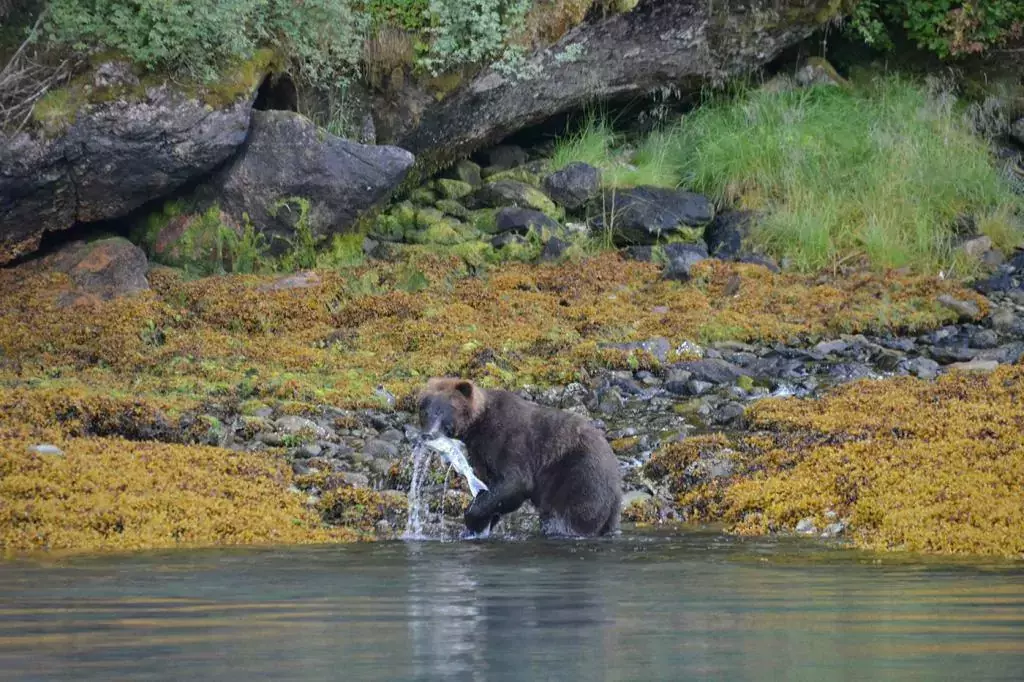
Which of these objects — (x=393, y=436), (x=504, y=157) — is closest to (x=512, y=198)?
(x=504, y=157)

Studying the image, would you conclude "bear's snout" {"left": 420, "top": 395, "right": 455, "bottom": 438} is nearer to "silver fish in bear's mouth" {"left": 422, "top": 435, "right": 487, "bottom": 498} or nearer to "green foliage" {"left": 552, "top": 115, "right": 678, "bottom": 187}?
"silver fish in bear's mouth" {"left": 422, "top": 435, "right": 487, "bottom": 498}

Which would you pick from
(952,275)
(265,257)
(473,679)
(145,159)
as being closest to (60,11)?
(145,159)

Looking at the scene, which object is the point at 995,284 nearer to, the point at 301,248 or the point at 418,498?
the point at 301,248

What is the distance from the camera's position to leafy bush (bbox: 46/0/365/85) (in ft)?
52.7

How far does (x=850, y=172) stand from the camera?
2011 cm

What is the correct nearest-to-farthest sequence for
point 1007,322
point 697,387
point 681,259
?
point 697,387 → point 1007,322 → point 681,259

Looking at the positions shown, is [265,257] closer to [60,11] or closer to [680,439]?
[60,11]

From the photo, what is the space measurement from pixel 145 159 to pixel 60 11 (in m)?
1.94

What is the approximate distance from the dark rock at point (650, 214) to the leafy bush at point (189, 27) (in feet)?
15.4

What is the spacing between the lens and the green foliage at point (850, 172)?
62.3ft

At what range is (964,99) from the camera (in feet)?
74.4

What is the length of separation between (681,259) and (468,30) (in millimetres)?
4254

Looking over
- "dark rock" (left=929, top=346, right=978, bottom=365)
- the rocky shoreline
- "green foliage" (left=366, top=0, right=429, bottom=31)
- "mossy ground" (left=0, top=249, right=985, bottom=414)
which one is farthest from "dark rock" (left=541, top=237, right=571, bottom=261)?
"dark rock" (left=929, top=346, right=978, bottom=365)

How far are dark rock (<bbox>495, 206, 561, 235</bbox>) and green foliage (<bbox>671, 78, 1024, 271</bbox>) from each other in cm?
266
